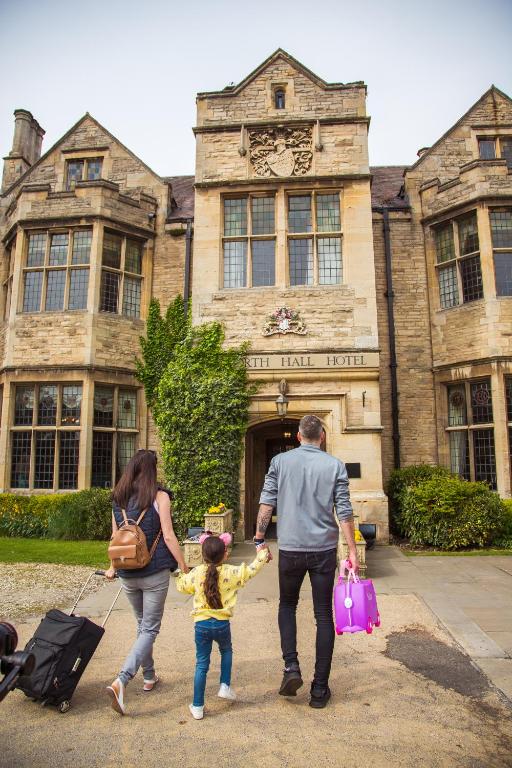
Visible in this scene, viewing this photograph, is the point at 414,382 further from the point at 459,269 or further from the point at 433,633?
the point at 433,633

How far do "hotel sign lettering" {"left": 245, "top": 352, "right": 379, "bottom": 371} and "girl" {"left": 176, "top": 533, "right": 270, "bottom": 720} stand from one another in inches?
295

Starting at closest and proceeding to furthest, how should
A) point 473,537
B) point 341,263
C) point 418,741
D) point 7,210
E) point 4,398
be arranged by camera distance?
1. point 418,741
2. point 473,537
3. point 341,263
4. point 4,398
5. point 7,210

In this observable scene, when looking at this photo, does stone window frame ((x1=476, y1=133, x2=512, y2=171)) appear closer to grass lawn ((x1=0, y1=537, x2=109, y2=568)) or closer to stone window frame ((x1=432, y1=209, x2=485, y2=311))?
stone window frame ((x1=432, y1=209, x2=485, y2=311))

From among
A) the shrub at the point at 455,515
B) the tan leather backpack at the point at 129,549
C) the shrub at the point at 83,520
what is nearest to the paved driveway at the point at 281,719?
the tan leather backpack at the point at 129,549

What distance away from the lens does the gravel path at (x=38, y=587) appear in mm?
6039

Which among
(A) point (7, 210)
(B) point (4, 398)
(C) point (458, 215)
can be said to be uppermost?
(A) point (7, 210)

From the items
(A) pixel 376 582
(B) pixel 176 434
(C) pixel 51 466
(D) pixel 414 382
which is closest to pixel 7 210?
(C) pixel 51 466

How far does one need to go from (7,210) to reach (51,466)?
25.6 ft

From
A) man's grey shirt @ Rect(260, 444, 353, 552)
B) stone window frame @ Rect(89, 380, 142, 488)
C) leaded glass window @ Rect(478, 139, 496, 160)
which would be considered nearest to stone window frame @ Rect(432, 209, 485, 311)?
leaded glass window @ Rect(478, 139, 496, 160)

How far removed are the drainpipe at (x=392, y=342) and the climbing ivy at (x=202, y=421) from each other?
387 centimetres

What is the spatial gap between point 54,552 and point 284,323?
650cm

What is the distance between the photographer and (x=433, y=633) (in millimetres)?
5039

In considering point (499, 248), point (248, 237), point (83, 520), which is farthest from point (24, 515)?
point (499, 248)

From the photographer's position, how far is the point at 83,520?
36.7 feet
